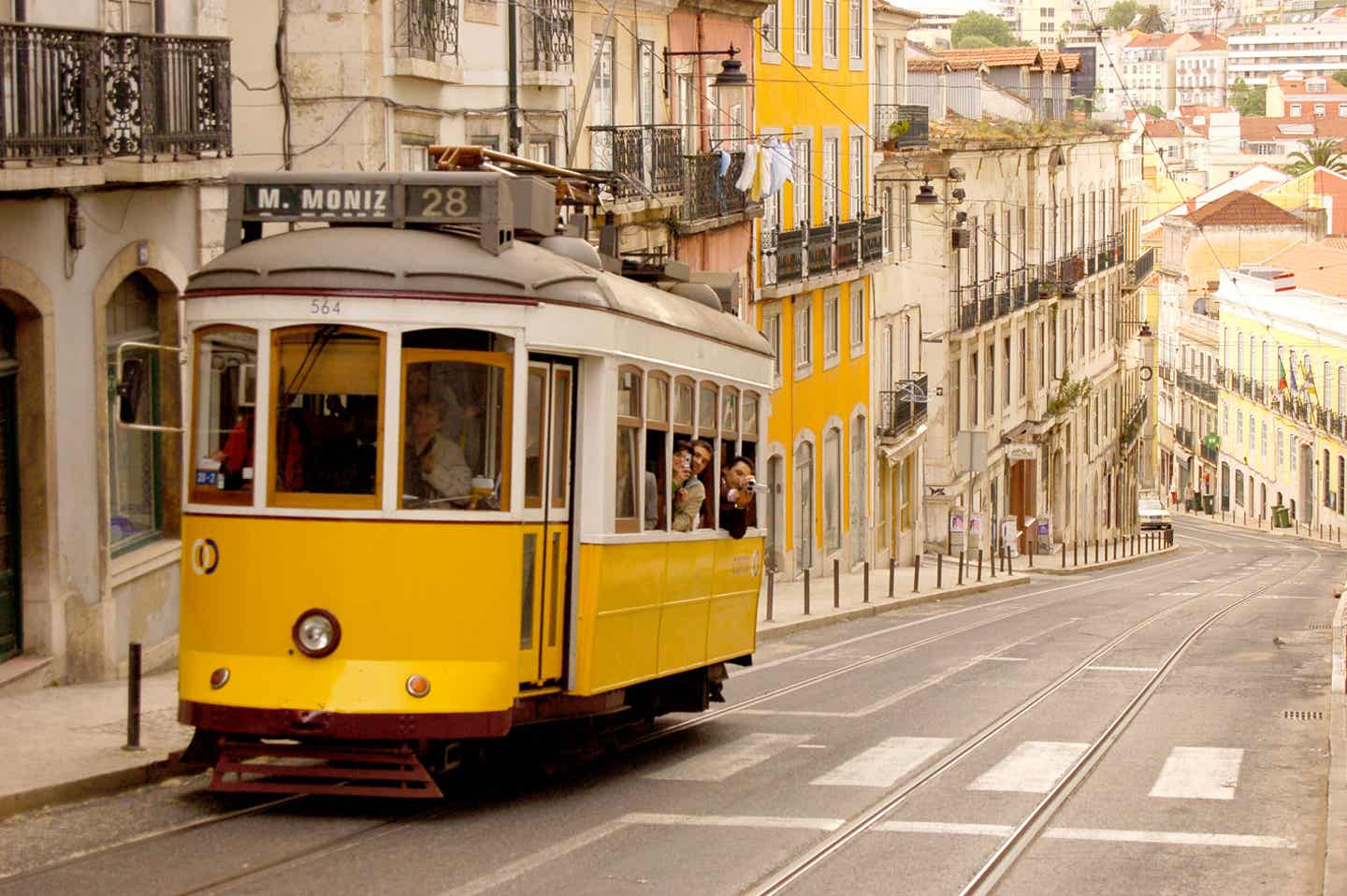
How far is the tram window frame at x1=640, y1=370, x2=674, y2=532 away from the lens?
13.3 meters

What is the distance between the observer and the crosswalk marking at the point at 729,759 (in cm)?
1391

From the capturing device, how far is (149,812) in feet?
39.2

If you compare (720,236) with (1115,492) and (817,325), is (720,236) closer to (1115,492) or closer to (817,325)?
(817,325)

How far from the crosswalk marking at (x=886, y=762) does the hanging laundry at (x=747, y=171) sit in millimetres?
20292

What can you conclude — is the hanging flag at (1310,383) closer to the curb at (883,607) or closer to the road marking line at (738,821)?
the curb at (883,607)

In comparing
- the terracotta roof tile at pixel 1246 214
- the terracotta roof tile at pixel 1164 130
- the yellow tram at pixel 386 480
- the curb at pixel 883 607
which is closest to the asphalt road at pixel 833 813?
the yellow tram at pixel 386 480

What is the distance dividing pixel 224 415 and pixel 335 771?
6.52 ft

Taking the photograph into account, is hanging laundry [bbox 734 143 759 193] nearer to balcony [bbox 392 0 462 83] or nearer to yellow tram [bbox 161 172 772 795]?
balcony [bbox 392 0 462 83]

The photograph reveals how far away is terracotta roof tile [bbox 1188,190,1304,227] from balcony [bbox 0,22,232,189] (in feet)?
290

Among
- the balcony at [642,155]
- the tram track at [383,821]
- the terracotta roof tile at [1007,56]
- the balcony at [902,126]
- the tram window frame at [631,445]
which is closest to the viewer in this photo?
the tram track at [383,821]

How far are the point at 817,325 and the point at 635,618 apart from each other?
30208 millimetres

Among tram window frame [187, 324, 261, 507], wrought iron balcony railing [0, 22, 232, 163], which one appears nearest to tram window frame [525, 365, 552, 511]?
tram window frame [187, 324, 261, 507]

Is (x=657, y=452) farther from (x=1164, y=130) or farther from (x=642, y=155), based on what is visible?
(x=1164, y=130)

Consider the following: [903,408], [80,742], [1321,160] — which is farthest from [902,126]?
[1321,160]
